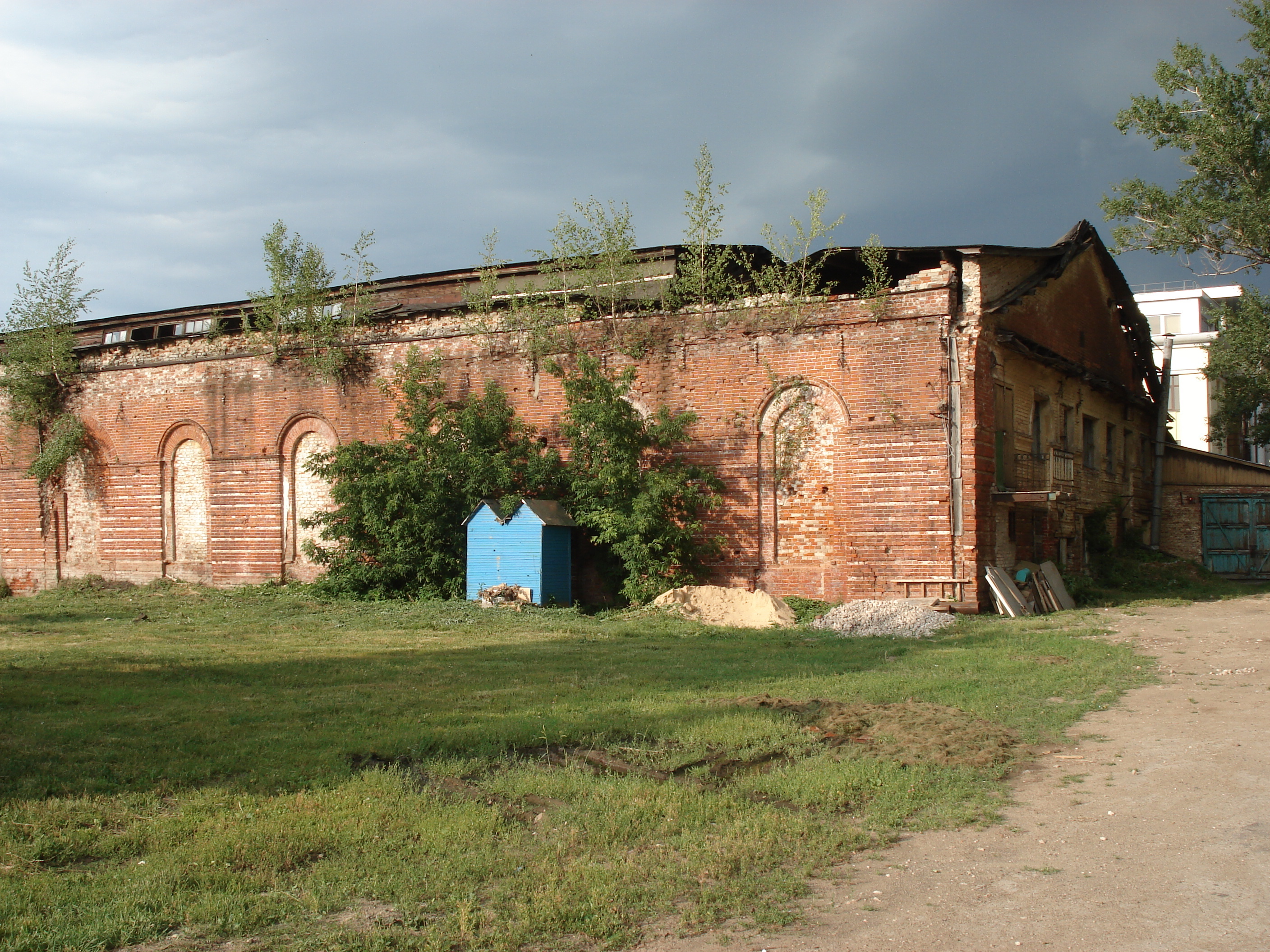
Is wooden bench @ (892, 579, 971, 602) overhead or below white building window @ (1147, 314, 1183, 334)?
below

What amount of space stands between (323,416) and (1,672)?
431 inches

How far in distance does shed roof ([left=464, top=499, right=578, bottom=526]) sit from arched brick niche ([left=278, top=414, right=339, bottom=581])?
5005mm

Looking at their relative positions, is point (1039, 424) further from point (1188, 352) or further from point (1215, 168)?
point (1188, 352)

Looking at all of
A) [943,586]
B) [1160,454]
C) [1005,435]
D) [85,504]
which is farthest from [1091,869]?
[1160,454]

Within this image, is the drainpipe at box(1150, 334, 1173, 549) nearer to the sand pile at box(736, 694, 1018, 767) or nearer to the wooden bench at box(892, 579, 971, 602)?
the wooden bench at box(892, 579, 971, 602)

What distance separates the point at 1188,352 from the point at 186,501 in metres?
45.4

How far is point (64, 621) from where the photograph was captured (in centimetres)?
1548

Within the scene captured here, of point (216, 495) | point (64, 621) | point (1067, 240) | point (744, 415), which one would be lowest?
point (64, 621)

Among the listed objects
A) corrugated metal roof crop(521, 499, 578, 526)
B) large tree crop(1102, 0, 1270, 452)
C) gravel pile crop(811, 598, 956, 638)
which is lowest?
gravel pile crop(811, 598, 956, 638)

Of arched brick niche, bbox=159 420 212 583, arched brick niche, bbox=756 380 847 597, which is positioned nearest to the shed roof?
arched brick niche, bbox=756 380 847 597

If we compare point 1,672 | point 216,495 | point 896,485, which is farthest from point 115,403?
point 896,485

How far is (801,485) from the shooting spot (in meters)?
16.0

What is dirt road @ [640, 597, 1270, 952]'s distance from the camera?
374 centimetres

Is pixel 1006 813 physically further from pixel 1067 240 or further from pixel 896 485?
pixel 1067 240
